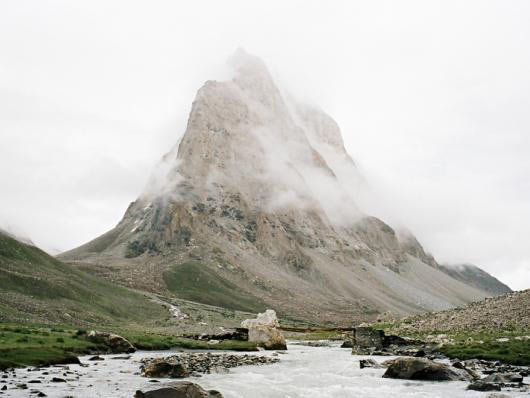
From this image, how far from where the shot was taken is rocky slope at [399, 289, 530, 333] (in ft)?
241

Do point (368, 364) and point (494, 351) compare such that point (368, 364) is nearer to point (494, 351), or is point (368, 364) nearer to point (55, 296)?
point (494, 351)

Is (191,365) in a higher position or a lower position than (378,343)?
lower

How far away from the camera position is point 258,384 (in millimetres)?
38688

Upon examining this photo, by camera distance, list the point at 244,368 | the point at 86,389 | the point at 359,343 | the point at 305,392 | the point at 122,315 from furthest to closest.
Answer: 1. the point at 122,315
2. the point at 359,343
3. the point at 244,368
4. the point at 305,392
5. the point at 86,389

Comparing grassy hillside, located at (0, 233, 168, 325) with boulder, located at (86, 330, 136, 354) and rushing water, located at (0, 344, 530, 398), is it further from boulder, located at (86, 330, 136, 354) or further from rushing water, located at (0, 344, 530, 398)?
rushing water, located at (0, 344, 530, 398)

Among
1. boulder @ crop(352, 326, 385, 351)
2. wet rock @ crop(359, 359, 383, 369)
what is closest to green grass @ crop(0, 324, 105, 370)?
wet rock @ crop(359, 359, 383, 369)

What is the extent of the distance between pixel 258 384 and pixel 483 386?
16.4m

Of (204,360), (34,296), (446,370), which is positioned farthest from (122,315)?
(446,370)

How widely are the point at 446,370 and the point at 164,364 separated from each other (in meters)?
22.7

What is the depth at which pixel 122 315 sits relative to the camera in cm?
14988

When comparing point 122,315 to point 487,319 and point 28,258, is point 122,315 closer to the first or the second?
point 28,258

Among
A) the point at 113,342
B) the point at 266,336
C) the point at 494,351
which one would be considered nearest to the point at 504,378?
the point at 494,351

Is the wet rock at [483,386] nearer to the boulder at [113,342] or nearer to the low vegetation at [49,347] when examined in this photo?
the low vegetation at [49,347]

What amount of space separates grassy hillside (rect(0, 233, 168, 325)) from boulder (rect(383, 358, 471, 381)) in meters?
73.9
